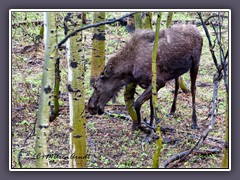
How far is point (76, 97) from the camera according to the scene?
648cm

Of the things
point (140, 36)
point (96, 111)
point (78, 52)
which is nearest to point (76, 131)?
point (78, 52)

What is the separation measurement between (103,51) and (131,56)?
131 cm

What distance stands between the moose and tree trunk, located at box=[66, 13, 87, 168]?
2103 mm

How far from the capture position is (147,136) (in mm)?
8625

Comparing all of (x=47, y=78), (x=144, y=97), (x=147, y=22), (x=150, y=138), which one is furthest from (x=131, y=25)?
(x=47, y=78)

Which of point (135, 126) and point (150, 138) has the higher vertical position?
point (135, 126)

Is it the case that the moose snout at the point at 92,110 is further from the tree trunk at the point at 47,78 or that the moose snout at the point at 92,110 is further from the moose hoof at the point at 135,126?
the tree trunk at the point at 47,78

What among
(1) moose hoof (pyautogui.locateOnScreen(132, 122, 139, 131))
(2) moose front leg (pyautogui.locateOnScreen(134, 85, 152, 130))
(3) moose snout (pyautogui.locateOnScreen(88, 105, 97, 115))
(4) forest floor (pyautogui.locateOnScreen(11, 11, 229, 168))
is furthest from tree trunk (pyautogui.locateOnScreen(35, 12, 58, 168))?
(1) moose hoof (pyautogui.locateOnScreen(132, 122, 139, 131))

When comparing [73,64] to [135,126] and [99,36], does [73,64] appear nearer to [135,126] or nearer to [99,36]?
[135,126]

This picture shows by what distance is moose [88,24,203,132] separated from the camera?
28.5 feet

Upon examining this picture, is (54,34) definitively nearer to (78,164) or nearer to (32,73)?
(78,164)

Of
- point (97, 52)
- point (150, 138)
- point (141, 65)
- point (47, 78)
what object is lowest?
point (150, 138)

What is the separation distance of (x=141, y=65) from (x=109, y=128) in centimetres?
129

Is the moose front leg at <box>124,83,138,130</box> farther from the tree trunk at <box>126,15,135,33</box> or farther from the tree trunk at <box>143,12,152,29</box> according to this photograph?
the tree trunk at <box>126,15,135,33</box>
